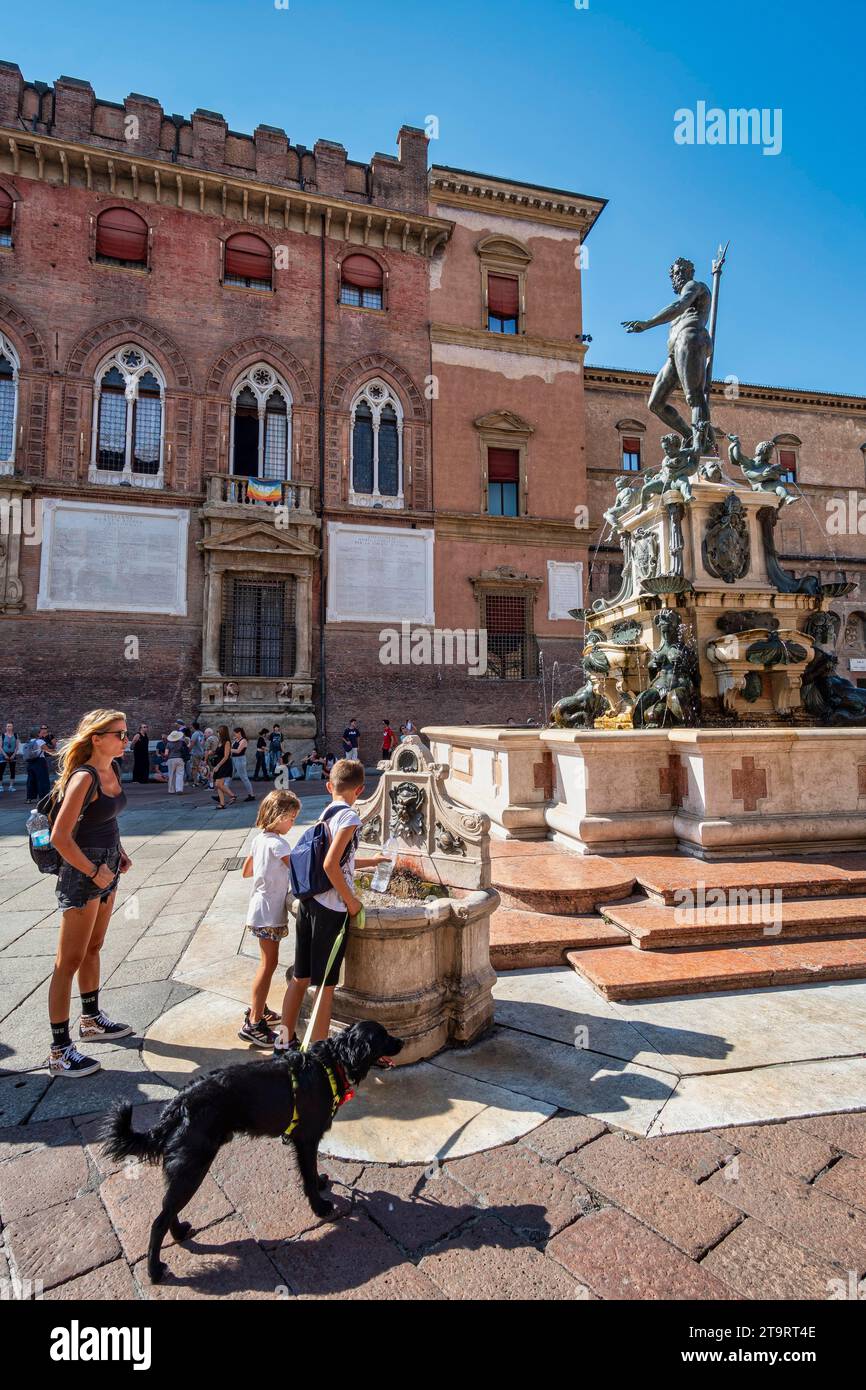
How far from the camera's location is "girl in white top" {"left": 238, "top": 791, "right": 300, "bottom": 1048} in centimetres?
318

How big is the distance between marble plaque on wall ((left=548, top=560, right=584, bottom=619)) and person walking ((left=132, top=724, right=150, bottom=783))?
1263cm

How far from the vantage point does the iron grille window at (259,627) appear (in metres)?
18.2

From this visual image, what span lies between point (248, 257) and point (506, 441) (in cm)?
939

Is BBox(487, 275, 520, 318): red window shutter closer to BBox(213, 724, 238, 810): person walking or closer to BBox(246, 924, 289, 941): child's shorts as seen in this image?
BBox(213, 724, 238, 810): person walking

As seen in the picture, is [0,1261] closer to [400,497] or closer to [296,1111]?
[296,1111]

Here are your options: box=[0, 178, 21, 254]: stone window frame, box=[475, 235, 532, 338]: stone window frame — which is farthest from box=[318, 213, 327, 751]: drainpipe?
box=[0, 178, 21, 254]: stone window frame

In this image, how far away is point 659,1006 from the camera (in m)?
3.51

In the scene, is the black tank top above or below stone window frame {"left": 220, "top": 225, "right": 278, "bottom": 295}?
below

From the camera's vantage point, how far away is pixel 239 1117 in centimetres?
201

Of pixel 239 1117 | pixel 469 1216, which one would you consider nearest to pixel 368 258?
pixel 239 1117

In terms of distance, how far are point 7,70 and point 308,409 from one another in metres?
11.4

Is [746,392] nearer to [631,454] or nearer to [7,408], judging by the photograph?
[631,454]

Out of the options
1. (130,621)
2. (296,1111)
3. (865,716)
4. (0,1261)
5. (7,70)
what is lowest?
(0,1261)

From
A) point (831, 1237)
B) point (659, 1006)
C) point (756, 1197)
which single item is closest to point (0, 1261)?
point (756, 1197)
